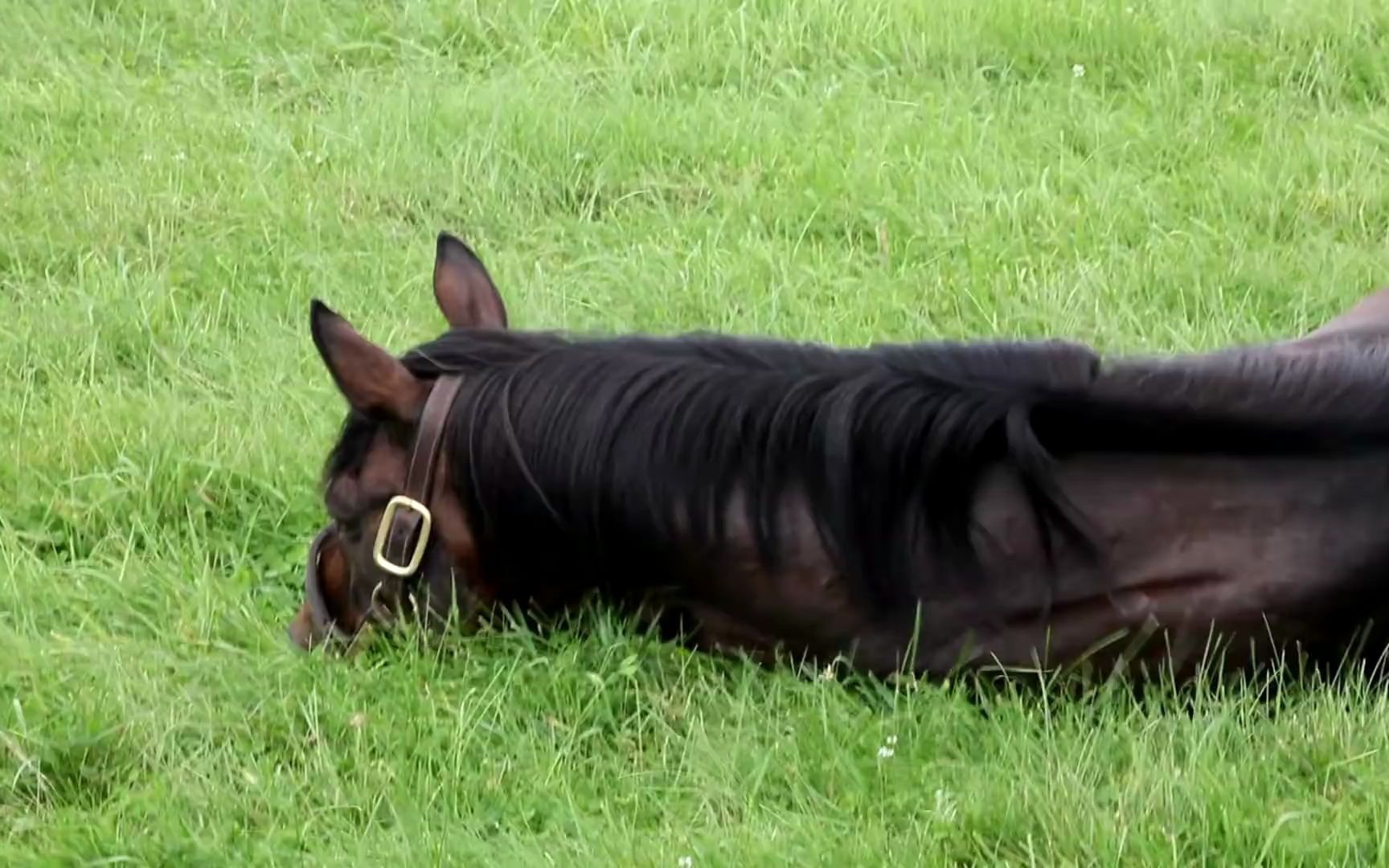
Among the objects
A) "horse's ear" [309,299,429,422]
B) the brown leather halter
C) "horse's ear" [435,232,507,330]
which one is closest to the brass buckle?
the brown leather halter

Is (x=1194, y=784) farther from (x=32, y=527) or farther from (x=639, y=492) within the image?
(x=32, y=527)

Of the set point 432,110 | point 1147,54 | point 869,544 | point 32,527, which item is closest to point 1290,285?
point 1147,54

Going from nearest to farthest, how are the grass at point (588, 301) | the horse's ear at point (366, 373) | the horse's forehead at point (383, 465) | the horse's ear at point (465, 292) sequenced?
1. the grass at point (588, 301)
2. the horse's ear at point (366, 373)
3. the horse's forehead at point (383, 465)
4. the horse's ear at point (465, 292)

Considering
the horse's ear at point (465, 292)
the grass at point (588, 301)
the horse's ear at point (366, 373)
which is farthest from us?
the horse's ear at point (465, 292)

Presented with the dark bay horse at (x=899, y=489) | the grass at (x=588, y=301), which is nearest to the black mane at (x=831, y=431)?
the dark bay horse at (x=899, y=489)

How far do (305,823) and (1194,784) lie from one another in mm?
1567

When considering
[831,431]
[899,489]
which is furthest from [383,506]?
[899,489]

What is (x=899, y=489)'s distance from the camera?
3.39 m

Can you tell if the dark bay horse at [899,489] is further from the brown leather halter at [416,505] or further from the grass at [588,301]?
the grass at [588,301]

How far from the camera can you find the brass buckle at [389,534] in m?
3.67

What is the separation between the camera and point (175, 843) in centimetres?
335

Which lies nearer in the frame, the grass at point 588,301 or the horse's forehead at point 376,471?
the grass at point 588,301

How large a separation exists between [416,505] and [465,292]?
2.08 ft

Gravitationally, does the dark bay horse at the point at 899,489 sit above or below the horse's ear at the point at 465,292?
below
